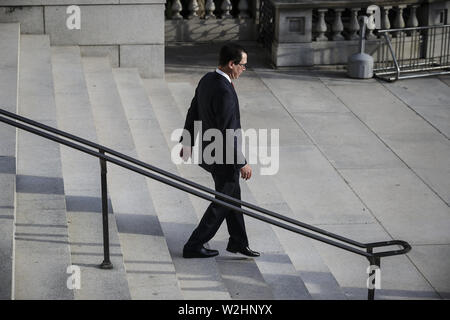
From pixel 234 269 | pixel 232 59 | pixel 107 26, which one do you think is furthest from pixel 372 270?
A: pixel 107 26

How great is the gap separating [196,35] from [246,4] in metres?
1.10

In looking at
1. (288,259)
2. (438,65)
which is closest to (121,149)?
(288,259)

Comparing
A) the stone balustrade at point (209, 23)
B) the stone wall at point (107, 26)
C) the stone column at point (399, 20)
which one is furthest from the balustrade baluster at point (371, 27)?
the stone wall at point (107, 26)

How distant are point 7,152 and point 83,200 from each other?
79 cm

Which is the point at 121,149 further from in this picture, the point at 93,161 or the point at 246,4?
the point at 246,4

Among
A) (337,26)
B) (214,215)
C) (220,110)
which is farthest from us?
(337,26)

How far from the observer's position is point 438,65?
1609 centimetres

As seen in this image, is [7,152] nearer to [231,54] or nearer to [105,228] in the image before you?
[105,228]

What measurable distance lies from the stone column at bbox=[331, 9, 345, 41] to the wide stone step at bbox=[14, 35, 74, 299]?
6792 millimetres

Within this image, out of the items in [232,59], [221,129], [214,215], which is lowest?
[214,215]

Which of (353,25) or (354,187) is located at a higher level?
(353,25)

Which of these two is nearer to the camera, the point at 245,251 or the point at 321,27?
the point at 245,251

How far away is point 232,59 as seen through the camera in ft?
25.5
